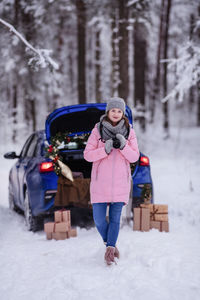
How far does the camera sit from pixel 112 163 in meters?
4.33

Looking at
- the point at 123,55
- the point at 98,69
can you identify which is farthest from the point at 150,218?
the point at 98,69

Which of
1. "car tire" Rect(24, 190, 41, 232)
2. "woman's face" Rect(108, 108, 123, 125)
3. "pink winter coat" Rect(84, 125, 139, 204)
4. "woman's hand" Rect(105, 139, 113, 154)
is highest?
"woman's face" Rect(108, 108, 123, 125)

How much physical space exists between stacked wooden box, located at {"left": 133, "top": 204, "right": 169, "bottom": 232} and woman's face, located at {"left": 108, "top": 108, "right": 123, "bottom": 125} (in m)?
2.04

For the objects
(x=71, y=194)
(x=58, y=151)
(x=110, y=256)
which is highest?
(x=58, y=151)

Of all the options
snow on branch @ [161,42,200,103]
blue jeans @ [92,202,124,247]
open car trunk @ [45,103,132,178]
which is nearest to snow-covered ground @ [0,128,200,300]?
blue jeans @ [92,202,124,247]

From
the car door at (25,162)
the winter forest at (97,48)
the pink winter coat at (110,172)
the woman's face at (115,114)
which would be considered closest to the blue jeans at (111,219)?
the pink winter coat at (110,172)

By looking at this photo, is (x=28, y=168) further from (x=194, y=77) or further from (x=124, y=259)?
(x=194, y=77)

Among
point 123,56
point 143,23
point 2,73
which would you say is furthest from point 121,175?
point 2,73

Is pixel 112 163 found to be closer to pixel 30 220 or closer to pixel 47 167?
pixel 47 167

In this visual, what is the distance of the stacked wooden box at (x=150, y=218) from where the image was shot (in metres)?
5.86

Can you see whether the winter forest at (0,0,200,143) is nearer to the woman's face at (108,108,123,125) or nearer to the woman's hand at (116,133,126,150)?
the woman's face at (108,108,123,125)

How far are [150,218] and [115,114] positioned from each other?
90.6 inches

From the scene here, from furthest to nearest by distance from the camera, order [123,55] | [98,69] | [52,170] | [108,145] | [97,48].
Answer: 1. [97,48]
2. [98,69]
3. [123,55]
4. [52,170]
5. [108,145]

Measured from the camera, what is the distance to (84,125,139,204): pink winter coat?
4305mm
